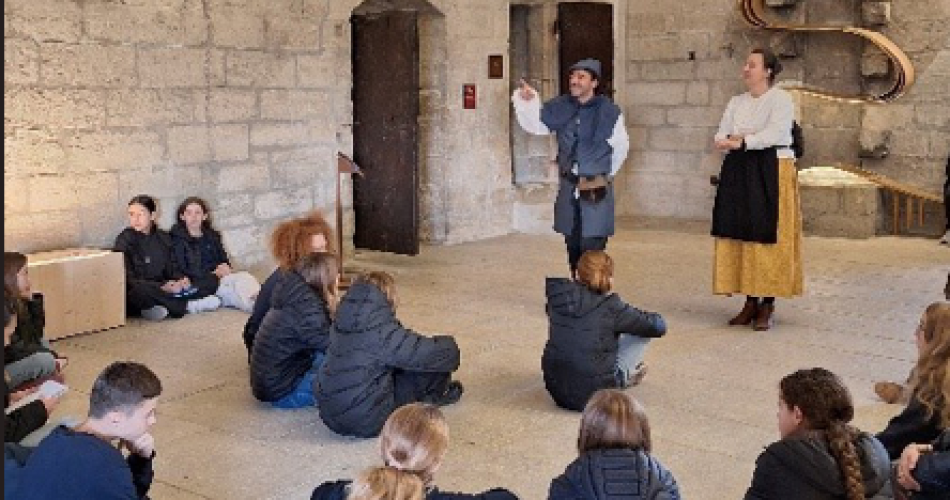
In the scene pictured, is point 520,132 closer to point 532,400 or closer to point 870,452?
point 532,400

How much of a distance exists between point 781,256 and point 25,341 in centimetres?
A: 351

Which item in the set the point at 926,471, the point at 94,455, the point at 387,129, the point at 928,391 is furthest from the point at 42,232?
the point at 926,471

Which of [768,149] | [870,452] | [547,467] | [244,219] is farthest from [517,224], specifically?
[870,452]

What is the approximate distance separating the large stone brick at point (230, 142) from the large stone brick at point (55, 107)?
0.87 meters

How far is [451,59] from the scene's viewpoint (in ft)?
28.7

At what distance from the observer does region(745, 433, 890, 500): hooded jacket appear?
222cm

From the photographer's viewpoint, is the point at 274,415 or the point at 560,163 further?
the point at 560,163

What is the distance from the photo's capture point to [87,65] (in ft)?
20.0

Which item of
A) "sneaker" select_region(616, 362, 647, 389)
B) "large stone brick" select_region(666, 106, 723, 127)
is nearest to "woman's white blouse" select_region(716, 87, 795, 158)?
Result: "sneaker" select_region(616, 362, 647, 389)

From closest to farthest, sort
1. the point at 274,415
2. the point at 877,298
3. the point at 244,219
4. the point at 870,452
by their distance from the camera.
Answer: the point at 870,452, the point at 274,415, the point at 877,298, the point at 244,219

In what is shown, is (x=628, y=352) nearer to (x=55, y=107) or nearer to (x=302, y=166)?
(x=55, y=107)

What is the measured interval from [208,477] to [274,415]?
698 mm

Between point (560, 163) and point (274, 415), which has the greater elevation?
point (560, 163)

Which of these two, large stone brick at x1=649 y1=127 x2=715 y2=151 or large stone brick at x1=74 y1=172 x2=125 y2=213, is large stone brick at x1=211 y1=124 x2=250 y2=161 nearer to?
large stone brick at x1=74 y1=172 x2=125 y2=213
